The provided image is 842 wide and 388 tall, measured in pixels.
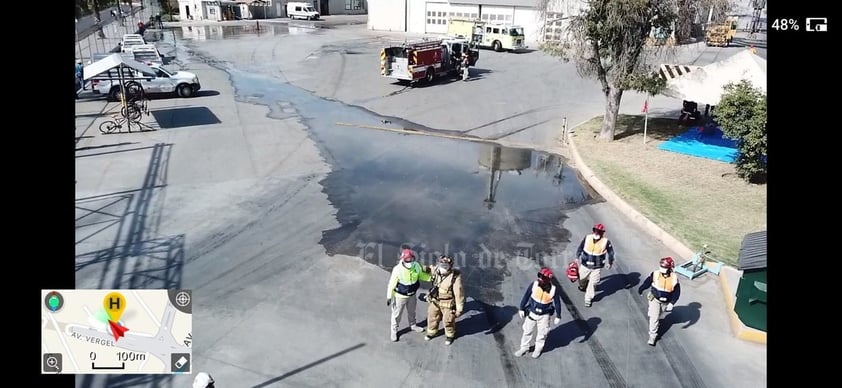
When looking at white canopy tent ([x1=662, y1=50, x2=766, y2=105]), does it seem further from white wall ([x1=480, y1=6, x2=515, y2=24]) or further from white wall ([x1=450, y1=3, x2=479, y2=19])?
white wall ([x1=450, y1=3, x2=479, y2=19])

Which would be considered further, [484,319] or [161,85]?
[161,85]

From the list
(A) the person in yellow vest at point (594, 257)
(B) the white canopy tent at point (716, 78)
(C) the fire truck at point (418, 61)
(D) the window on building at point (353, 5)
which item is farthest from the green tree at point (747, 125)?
(D) the window on building at point (353, 5)

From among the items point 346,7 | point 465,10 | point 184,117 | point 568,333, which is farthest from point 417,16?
point 568,333

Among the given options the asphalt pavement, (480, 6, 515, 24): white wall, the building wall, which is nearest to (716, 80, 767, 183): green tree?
the asphalt pavement

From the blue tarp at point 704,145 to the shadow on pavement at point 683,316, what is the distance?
870cm

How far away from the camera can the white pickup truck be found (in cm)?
2259

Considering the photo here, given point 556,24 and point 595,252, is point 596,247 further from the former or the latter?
point 556,24

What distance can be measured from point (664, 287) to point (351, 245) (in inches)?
225

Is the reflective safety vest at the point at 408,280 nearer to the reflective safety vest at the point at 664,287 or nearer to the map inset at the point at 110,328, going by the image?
the map inset at the point at 110,328

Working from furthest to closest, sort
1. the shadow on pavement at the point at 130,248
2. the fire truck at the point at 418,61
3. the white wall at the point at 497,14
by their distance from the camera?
the white wall at the point at 497,14 → the fire truck at the point at 418,61 → the shadow on pavement at the point at 130,248

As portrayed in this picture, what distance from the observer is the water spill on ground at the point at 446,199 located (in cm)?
1087

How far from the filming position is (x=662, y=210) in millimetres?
12766

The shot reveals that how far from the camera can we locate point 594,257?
354 inches
